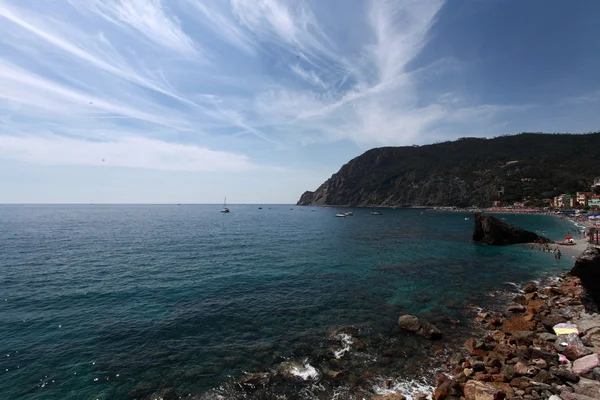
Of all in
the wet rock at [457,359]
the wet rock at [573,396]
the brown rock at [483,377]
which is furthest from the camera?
the wet rock at [457,359]

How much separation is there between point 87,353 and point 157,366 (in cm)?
489

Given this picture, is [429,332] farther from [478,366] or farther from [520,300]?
[520,300]

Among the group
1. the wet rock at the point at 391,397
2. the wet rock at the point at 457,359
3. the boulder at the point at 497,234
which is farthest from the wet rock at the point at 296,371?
the boulder at the point at 497,234

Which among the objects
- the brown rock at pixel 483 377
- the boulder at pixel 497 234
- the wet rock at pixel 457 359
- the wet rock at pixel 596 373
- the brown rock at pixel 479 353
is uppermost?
the boulder at pixel 497 234

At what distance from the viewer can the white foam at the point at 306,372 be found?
46.5 ft

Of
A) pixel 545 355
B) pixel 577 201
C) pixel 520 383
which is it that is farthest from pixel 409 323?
pixel 577 201

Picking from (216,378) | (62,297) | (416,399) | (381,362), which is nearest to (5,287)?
(62,297)

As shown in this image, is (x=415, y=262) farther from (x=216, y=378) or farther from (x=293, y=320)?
(x=216, y=378)

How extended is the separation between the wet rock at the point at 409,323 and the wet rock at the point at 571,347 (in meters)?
7.40

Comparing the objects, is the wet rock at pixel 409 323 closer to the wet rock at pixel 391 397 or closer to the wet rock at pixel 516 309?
the wet rock at pixel 391 397

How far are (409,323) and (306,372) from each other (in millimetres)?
8913

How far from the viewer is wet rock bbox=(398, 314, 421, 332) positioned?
63.1 ft

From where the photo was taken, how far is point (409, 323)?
19.5 m

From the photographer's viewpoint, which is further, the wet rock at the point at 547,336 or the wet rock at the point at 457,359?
the wet rock at the point at 547,336
